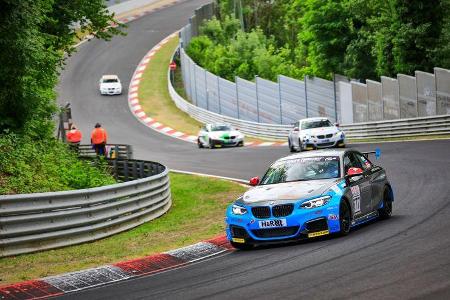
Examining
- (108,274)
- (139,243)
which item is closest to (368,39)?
(139,243)

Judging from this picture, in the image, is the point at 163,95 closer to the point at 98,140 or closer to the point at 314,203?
the point at 98,140

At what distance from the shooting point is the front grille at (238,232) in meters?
14.3

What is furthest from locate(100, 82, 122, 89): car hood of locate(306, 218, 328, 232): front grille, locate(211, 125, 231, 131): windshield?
locate(306, 218, 328, 232): front grille

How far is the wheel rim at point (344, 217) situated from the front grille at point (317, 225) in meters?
0.28

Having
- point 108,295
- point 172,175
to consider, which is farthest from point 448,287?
point 172,175

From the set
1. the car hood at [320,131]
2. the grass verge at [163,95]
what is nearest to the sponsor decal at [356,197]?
the car hood at [320,131]

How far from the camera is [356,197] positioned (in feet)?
49.1

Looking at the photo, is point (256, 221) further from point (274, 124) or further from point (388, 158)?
point (274, 124)

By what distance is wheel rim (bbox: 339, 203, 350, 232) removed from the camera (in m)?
14.2

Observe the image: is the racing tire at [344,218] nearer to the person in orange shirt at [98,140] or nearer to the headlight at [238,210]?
the headlight at [238,210]

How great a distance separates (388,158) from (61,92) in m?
44.3

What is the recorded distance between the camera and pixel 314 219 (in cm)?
1398

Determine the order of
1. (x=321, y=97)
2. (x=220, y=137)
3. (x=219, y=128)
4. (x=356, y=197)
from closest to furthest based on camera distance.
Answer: (x=356, y=197) → (x=220, y=137) → (x=219, y=128) → (x=321, y=97)

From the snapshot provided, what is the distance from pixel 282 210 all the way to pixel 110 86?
55652 mm
